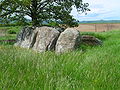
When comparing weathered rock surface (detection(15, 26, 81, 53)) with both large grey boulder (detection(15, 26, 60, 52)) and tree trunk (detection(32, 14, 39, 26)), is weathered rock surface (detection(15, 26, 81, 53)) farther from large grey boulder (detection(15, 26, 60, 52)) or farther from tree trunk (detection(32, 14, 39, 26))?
tree trunk (detection(32, 14, 39, 26))

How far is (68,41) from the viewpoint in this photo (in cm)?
1445

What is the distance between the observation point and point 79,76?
16.5ft

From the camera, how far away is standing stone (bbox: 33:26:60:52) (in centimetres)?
1491

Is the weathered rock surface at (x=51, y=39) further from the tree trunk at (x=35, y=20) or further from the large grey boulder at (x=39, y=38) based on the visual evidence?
the tree trunk at (x=35, y=20)

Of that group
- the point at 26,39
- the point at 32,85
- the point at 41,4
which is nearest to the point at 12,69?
the point at 32,85

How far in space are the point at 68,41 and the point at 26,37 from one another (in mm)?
3664

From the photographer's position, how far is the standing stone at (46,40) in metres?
14.9

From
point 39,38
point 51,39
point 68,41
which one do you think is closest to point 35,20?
point 39,38

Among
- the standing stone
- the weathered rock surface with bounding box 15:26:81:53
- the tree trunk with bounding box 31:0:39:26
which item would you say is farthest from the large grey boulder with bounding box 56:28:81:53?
the tree trunk with bounding box 31:0:39:26

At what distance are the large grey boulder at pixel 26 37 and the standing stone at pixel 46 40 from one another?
503 mm

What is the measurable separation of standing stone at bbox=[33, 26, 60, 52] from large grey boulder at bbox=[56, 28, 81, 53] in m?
0.49

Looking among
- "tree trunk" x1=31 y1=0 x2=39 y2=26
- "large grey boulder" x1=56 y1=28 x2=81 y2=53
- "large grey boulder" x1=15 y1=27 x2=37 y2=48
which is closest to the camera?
"large grey boulder" x1=56 y1=28 x2=81 y2=53

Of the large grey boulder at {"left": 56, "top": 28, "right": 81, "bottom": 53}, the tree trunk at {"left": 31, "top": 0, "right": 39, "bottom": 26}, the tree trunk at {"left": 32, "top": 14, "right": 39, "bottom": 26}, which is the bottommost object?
the large grey boulder at {"left": 56, "top": 28, "right": 81, "bottom": 53}

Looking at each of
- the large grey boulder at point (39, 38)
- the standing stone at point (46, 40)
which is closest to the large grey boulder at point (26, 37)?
the large grey boulder at point (39, 38)
